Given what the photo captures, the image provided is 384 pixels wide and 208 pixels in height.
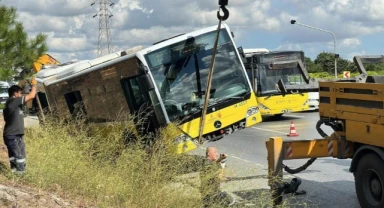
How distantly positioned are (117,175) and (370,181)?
3.50 meters

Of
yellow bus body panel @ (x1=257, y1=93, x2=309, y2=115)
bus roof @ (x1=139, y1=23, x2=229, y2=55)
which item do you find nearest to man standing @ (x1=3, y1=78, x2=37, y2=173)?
bus roof @ (x1=139, y1=23, x2=229, y2=55)

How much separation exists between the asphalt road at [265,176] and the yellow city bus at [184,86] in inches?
31.7

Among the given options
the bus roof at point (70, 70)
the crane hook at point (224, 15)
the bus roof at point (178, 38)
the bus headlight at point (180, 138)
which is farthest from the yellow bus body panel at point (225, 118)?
the bus roof at point (70, 70)

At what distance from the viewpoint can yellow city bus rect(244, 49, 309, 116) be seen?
21.3m

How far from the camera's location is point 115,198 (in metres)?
6.33

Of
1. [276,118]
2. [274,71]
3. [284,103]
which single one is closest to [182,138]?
[274,71]

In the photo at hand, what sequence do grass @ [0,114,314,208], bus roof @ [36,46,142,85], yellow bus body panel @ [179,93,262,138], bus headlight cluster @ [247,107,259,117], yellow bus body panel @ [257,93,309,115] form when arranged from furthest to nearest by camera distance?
yellow bus body panel @ [257,93,309,115] → bus roof @ [36,46,142,85] → bus headlight cluster @ [247,107,259,117] → yellow bus body panel @ [179,93,262,138] → grass @ [0,114,314,208]

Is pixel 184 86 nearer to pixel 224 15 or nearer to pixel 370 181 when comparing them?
pixel 224 15

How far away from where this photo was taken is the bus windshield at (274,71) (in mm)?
21156

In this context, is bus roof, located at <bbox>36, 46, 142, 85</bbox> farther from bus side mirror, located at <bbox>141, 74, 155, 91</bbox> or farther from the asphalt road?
the asphalt road

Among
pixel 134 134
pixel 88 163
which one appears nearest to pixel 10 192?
pixel 88 163

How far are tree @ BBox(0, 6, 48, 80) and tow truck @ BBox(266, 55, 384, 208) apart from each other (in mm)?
8245

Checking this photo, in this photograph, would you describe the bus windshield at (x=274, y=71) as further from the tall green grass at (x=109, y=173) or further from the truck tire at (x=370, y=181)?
the tall green grass at (x=109, y=173)

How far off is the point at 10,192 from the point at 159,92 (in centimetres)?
568
